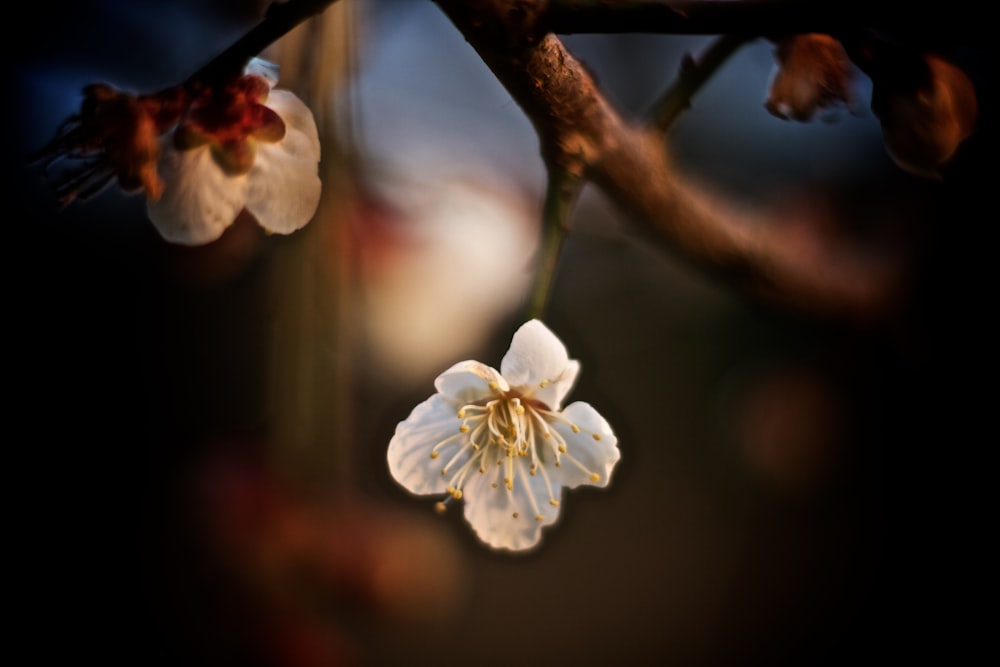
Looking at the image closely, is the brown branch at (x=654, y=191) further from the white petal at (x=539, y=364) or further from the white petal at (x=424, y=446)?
the white petal at (x=424, y=446)

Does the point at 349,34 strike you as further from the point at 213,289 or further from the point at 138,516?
the point at 138,516

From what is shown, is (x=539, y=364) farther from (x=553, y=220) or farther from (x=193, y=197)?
(x=193, y=197)

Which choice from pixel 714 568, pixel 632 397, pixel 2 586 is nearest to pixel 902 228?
pixel 632 397

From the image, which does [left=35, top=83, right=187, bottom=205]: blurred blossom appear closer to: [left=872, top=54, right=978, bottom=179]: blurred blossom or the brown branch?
the brown branch

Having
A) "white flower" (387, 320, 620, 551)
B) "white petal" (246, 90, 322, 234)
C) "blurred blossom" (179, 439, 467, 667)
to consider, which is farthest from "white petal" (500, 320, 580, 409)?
"blurred blossom" (179, 439, 467, 667)

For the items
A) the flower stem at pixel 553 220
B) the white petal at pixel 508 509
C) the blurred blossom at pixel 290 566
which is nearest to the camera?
the flower stem at pixel 553 220

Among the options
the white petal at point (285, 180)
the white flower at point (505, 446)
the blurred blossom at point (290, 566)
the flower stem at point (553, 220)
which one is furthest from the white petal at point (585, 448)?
the blurred blossom at point (290, 566)
